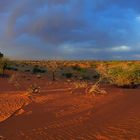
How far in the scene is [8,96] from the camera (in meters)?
18.8

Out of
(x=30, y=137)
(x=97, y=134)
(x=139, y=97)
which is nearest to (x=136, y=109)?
(x=139, y=97)

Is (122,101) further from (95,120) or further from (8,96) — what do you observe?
(8,96)

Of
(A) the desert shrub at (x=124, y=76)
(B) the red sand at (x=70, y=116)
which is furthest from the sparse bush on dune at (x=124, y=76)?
(B) the red sand at (x=70, y=116)

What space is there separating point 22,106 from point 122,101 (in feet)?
17.0

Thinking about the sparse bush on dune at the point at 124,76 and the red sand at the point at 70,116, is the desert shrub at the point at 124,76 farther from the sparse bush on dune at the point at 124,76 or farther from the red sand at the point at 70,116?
the red sand at the point at 70,116

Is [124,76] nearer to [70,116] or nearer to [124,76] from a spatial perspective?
[124,76]

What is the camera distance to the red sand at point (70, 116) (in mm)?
12156

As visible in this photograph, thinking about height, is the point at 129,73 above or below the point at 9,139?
above

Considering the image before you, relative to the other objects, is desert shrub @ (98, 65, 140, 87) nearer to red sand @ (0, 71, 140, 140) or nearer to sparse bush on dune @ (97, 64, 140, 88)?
sparse bush on dune @ (97, 64, 140, 88)

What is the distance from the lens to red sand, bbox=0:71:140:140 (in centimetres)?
1216

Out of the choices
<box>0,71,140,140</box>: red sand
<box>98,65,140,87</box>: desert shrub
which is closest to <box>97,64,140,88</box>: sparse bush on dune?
<box>98,65,140,87</box>: desert shrub

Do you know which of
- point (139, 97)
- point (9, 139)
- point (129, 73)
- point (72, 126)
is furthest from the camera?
point (129, 73)

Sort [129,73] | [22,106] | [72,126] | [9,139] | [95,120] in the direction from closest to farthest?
[9,139], [72,126], [95,120], [22,106], [129,73]

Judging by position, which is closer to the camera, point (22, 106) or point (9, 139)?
point (9, 139)
